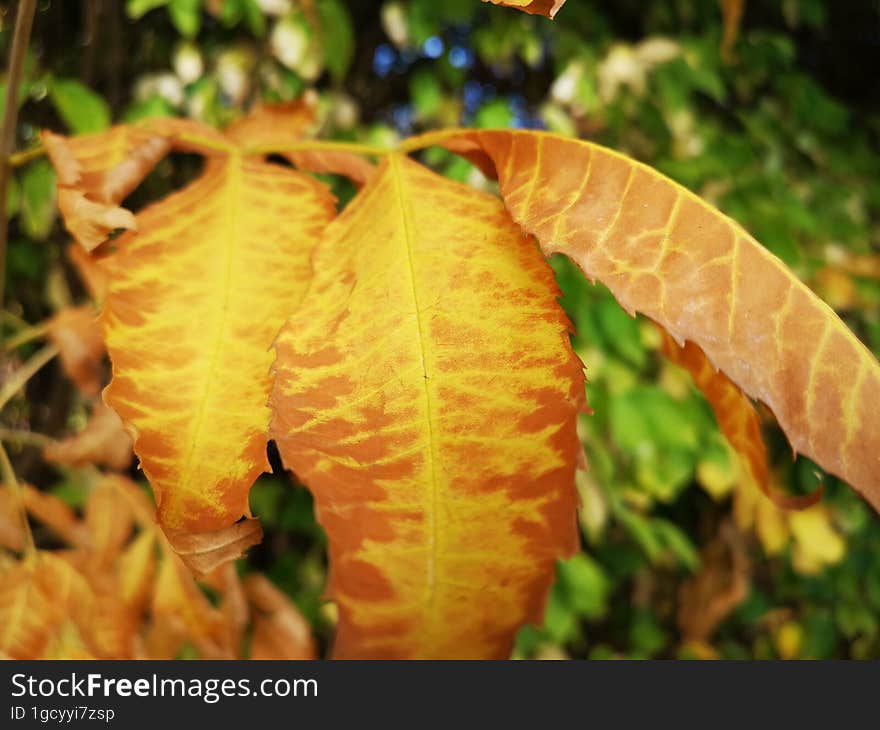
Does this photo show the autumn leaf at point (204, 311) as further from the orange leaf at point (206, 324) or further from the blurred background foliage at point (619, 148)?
the blurred background foliage at point (619, 148)

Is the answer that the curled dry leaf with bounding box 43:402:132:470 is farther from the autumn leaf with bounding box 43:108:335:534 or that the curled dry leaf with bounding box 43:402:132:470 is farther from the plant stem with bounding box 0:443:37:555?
the autumn leaf with bounding box 43:108:335:534

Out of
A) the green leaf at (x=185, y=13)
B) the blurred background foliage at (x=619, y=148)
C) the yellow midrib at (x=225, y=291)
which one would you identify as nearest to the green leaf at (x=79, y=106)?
the blurred background foliage at (x=619, y=148)

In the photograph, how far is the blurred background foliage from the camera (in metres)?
0.90

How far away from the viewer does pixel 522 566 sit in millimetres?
307

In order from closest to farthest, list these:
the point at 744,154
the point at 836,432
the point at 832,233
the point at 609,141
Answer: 1. the point at 836,432
2. the point at 609,141
3. the point at 744,154
4. the point at 832,233

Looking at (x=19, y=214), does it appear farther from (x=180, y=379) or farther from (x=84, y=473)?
(x=180, y=379)

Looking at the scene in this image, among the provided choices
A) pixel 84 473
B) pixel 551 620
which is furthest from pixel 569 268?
pixel 84 473

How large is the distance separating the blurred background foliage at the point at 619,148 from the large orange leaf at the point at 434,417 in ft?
1.81

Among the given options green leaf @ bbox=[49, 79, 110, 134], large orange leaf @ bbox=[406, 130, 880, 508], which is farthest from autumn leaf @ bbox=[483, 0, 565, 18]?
green leaf @ bbox=[49, 79, 110, 134]

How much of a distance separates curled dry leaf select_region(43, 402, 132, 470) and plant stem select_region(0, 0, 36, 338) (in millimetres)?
205

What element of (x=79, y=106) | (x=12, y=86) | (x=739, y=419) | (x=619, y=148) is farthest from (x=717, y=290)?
(x=619, y=148)

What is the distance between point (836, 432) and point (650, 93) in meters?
0.92

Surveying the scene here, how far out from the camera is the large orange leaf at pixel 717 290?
25 centimetres

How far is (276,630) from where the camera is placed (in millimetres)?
674
